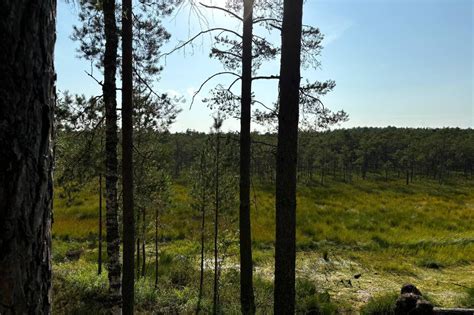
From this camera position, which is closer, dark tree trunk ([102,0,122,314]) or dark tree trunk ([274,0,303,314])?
dark tree trunk ([274,0,303,314])

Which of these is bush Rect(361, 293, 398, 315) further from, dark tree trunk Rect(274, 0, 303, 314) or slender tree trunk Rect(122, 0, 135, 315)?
slender tree trunk Rect(122, 0, 135, 315)

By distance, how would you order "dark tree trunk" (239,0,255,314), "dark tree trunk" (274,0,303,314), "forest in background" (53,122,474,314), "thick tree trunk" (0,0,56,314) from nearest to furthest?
"thick tree trunk" (0,0,56,314) < "dark tree trunk" (274,0,303,314) < "dark tree trunk" (239,0,255,314) < "forest in background" (53,122,474,314)

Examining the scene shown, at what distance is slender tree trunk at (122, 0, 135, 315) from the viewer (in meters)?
6.77

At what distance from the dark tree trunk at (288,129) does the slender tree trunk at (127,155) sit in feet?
10.0

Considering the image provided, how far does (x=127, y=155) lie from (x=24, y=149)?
19.7ft

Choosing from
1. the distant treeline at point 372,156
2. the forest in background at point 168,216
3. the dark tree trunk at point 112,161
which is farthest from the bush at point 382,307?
the distant treeline at point 372,156

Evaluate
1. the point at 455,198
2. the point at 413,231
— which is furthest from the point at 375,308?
the point at 455,198

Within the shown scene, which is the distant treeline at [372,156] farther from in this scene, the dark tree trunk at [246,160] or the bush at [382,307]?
the dark tree trunk at [246,160]

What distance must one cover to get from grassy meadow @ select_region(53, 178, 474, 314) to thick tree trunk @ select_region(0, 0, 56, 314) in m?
6.91

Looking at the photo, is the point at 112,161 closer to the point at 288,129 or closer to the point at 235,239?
the point at 288,129

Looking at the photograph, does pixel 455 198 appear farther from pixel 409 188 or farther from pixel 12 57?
pixel 12 57

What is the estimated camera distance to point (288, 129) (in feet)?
16.2

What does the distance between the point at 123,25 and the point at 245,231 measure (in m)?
5.30

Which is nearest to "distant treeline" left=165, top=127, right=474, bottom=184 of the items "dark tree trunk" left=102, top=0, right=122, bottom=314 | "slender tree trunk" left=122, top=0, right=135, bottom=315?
"dark tree trunk" left=102, top=0, right=122, bottom=314
